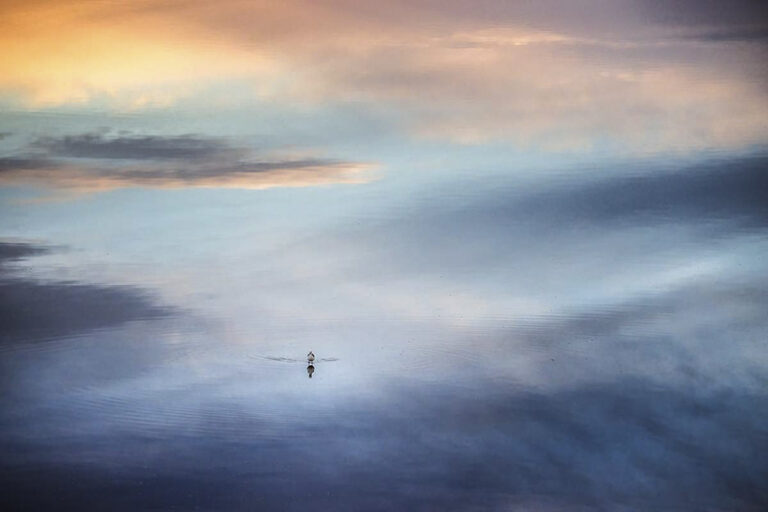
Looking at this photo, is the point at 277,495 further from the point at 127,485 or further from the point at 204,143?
the point at 204,143

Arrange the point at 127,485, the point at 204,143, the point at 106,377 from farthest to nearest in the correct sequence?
1. the point at 204,143
2. the point at 106,377
3. the point at 127,485

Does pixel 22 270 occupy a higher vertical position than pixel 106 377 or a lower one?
higher

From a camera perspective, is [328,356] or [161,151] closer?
[328,356]

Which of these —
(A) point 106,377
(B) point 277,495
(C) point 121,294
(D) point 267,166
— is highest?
(D) point 267,166

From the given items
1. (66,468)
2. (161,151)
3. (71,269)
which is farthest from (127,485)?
(161,151)

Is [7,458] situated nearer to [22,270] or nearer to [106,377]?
[106,377]

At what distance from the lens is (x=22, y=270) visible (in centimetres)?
613

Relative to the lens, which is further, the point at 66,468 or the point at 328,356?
the point at 328,356

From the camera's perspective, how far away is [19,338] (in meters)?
5.93

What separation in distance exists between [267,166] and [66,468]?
7.20 feet

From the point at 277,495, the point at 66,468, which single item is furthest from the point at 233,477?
the point at 66,468

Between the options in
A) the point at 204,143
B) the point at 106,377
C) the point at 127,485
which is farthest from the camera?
the point at 204,143

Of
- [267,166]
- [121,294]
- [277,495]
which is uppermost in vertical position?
[267,166]

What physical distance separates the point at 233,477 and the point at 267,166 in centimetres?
200
